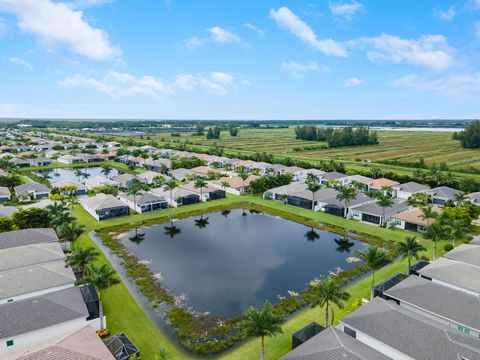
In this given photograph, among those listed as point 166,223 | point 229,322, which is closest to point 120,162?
point 166,223

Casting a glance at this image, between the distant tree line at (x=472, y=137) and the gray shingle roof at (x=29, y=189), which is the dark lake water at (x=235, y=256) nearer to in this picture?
the gray shingle roof at (x=29, y=189)

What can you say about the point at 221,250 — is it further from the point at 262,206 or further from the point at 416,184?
the point at 416,184

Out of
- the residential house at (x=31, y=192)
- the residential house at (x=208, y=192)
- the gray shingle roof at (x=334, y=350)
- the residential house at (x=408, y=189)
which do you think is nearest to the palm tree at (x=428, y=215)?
the residential house at (x=408, y=189)

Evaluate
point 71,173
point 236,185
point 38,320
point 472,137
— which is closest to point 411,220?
point 236,185

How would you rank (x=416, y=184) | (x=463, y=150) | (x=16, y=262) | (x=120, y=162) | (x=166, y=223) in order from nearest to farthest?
(x=16, y=262), (x=166, y=223), (x=416, y=184), (x=120, y=162), (x=463, y=150)

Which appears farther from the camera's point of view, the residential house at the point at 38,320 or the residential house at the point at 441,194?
the residential house at the point at 441,194

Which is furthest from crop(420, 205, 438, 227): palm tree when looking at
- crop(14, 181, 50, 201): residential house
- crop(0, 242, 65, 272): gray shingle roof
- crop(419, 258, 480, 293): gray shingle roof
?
crop(14, 181, 50, 201): residential house

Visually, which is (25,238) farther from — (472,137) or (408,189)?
(472,137)
